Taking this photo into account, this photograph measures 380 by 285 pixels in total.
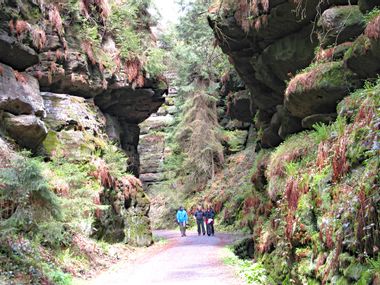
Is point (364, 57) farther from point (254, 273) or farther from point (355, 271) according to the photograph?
point (254, 273)

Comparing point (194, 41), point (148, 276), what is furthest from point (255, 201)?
point (194, 41)

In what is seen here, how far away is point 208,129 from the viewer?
32.8 metres

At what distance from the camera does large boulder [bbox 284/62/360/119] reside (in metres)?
10.9

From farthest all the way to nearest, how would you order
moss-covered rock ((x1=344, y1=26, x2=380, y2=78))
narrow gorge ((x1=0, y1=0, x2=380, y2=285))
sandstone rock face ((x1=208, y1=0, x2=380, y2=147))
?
sandstone rock face ((x1=208, y1=0, x2=380, y2=147)) < moss-covered rock ((x1=344, y1=26, x2=380, y2=78)) < narrow gorge ((x1=0, y1=0, x2=380, y2=285))

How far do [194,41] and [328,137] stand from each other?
23870 mm

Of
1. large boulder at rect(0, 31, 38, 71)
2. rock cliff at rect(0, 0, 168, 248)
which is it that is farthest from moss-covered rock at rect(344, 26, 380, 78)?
large boulder at rect(0, 31, 38, 71)

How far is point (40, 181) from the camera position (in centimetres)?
930

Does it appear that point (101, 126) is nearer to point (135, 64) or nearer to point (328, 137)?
point (135, 64)

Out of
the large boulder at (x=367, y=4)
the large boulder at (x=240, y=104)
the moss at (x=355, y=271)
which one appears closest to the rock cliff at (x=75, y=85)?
the large boulder at (x=240, y=104)

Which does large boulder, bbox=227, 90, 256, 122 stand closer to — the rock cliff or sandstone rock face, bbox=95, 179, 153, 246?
the rock cliff

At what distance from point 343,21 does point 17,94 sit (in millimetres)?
10467

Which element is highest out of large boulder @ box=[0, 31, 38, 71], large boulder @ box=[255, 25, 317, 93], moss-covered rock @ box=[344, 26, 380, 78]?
large boulder @ box=[0, 31, 38, 71]

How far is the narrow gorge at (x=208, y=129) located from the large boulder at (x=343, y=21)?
0.13 ft

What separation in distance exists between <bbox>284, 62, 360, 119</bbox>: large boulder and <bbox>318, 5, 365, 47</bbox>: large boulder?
32.9 inches
